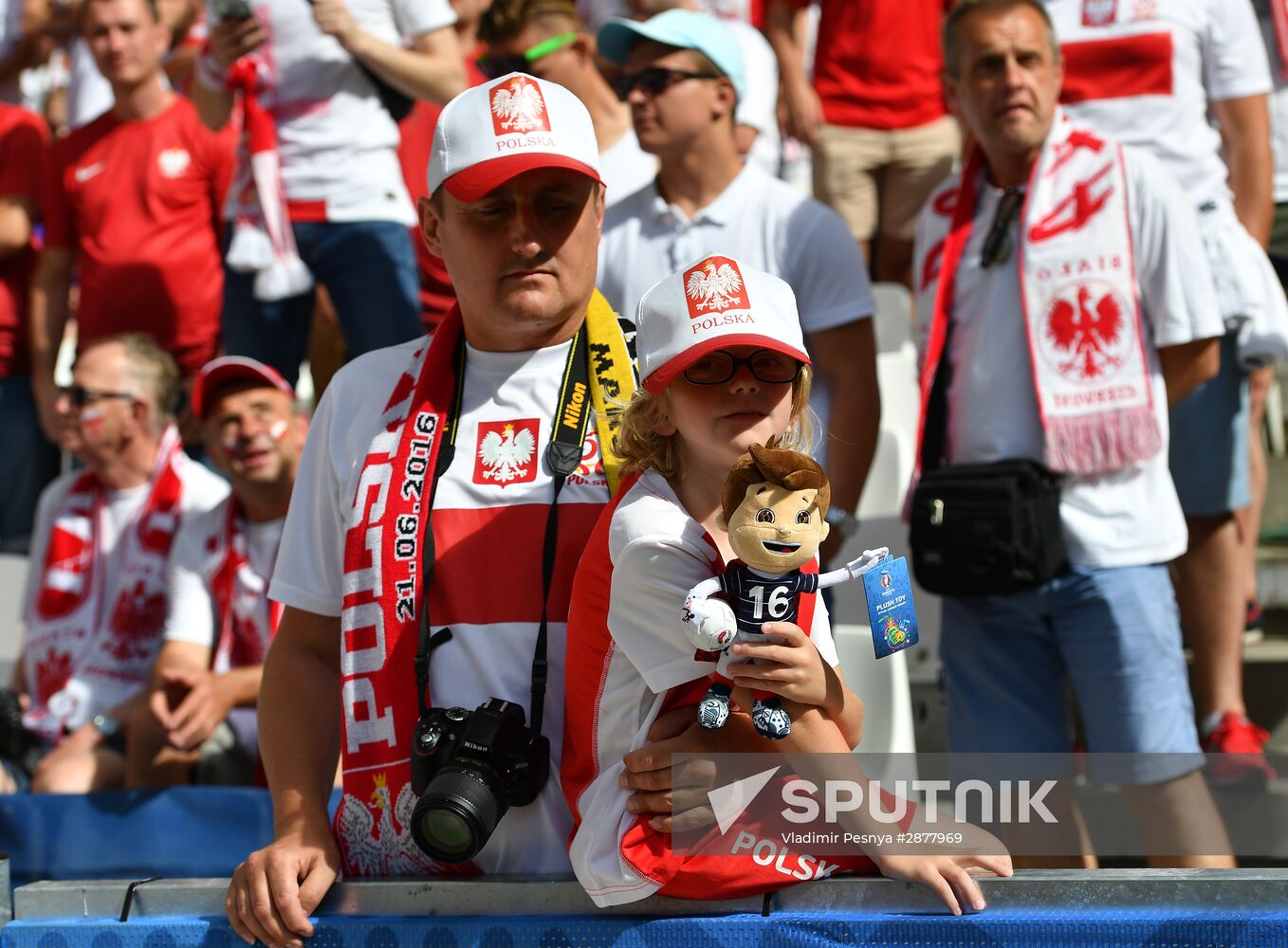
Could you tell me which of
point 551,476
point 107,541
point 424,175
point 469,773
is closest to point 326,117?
point 424,175

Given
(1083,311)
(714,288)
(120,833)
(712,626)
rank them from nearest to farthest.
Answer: (712,626) → (714,288) → (1083,311) → (120,833)

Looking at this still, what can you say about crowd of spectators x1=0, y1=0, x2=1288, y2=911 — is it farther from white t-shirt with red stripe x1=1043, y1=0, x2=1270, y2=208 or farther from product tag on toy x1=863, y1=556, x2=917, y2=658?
product tag on toy x1=863, y1=556, x2=917, y2=658

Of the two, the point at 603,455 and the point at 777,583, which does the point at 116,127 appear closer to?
the point at 603,455

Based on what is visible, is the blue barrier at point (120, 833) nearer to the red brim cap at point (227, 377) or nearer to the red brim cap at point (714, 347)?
the red brim cap at point (227, 377)

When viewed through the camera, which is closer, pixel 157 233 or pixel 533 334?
pixel 533 334

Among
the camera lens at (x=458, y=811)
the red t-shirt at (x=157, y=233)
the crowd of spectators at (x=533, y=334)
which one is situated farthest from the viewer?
the red t-shirt at (x=157, y=233)

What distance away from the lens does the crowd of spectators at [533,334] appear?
2383mm

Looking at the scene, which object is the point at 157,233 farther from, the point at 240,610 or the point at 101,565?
the point at 240,610

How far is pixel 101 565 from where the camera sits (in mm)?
4562

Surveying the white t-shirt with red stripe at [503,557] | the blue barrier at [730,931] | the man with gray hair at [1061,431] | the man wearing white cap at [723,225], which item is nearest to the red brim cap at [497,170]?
the white t-shirt with red stripe at [503,557]

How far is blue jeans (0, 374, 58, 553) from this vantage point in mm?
5477

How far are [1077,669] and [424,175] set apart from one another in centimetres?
284

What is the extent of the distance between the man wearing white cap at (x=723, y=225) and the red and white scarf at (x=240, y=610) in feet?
4.04

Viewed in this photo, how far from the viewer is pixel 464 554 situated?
7.72 ft
